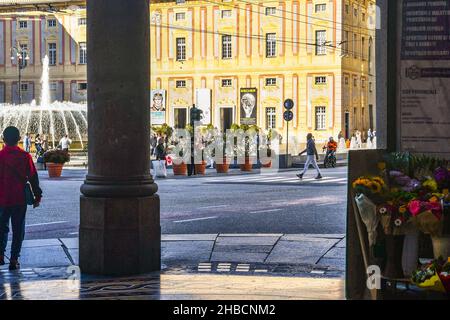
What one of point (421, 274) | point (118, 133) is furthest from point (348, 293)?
point (118, 133)

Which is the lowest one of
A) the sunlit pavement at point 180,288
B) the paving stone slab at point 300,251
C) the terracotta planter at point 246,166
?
the terracotta planter at point 246,166

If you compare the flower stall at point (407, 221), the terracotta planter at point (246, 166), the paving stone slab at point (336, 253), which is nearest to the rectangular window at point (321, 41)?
the terracotta planter at point (246, 166)

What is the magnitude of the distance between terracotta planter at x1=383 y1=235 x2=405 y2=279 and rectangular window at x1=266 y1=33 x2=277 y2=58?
6953 cm

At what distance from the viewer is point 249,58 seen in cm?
7662

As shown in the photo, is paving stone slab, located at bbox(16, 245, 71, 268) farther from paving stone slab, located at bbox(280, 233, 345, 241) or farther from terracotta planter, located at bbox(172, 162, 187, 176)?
terracotta planter, located at bbox(172, 162, 187, 176)

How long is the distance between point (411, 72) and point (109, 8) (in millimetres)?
4078

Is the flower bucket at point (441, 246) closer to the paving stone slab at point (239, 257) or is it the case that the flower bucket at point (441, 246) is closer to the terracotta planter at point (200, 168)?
the paving stone slab at point (239, 257)

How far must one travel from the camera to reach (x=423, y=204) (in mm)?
6305

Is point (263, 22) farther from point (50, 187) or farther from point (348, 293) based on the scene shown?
point (348, 293)

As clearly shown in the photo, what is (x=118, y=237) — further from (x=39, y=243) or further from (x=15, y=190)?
(x=39, y=243)

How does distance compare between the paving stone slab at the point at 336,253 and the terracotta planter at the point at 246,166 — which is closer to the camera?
the paving stone slab at the point at 336,253

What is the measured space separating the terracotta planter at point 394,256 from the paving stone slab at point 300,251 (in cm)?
475

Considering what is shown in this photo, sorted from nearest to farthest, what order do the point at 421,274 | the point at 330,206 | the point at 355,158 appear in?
the point at 421,274
the point at 355,158
the point at 330,206

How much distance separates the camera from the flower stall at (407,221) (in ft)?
20.6
